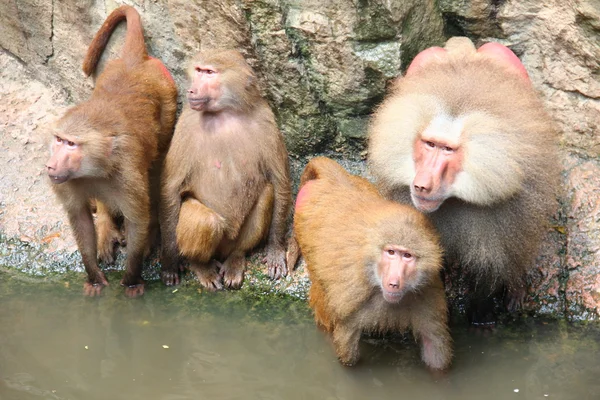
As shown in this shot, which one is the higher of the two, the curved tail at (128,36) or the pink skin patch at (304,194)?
the curved tail at (128,36)

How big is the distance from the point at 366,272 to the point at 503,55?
176cm

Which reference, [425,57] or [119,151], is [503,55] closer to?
[425,57]

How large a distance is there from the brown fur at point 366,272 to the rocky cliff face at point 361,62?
3.28 ft

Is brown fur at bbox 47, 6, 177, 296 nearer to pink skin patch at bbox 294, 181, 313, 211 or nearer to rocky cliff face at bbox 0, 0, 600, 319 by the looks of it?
rocky cliff face at bbox 0, 0, 600, 319

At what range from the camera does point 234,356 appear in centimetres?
572

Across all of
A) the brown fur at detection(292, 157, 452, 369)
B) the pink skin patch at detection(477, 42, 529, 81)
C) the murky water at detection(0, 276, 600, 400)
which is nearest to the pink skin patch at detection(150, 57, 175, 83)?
the murky water at detection(0, 276, 600, 400)

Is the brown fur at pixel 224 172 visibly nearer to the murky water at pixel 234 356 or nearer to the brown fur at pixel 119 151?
the brown fur at pixel 119 151

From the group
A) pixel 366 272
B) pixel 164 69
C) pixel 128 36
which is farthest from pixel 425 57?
pixel 128 36

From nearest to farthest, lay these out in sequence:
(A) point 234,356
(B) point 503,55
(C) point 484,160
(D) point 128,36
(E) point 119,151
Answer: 1. (C) point 484,160
2. (A) point 234,356
3. (B) point 503,55
4. (E) point 119,151
5. (D) point 128,36

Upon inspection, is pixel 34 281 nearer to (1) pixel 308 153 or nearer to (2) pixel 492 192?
(1) pixel 308 153

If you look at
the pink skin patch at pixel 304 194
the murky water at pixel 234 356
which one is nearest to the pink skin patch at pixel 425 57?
the pink skin patch at pixel 304 194

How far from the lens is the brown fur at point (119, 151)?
587 centimetres

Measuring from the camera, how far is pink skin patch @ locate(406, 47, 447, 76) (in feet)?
18.9

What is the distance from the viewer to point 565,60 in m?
6.22
